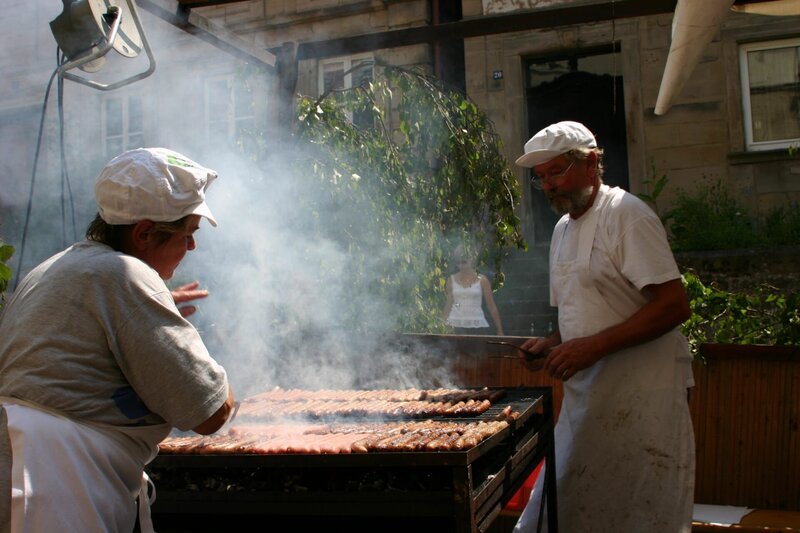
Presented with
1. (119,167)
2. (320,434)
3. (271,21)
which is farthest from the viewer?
(271,21)

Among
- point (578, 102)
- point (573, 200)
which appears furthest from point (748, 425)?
point (578, 102)

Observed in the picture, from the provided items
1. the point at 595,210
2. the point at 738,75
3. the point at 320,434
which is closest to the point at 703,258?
the point at 738,75

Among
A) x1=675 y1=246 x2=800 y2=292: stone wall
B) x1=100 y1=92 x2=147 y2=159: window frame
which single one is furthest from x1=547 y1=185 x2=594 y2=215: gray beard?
x1=100 y1=92 x2=147 y2=159: window frame

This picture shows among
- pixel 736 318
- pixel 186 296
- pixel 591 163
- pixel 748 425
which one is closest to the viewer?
pixel 186 296

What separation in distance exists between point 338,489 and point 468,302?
20.5 feet

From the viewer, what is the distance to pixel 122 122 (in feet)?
48.7

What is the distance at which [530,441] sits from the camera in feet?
11.2

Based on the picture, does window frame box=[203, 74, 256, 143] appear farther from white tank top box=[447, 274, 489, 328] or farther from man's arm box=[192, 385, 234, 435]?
man's arm box=[192, 385, 234, 435]

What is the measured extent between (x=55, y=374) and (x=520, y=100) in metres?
12.0

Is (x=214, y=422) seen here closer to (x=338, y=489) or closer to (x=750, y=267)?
(x=338, y=489)

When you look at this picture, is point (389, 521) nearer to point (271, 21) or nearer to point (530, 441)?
point (530, 441)

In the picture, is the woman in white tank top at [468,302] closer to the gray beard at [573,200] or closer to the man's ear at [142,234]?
the gray beard at [573,200]

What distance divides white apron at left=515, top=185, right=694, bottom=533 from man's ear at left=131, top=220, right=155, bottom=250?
7.15 ft

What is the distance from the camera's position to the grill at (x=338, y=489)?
8.25 feet
